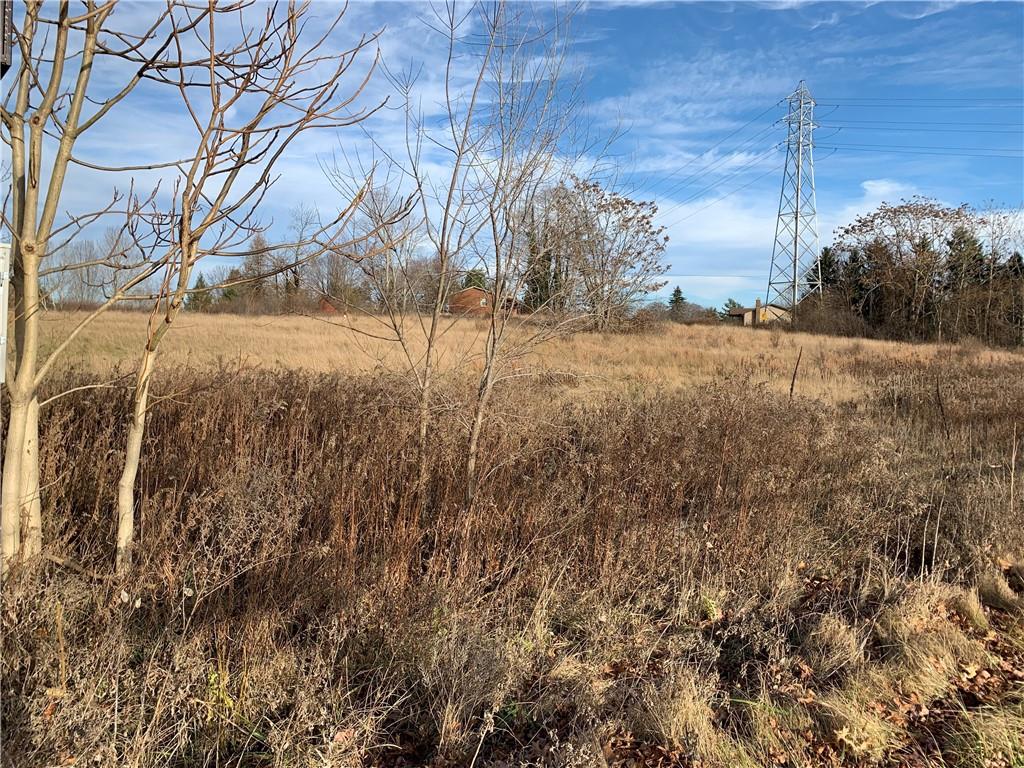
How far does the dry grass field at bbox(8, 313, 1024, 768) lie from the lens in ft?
7.05

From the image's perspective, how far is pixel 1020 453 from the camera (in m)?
6.21

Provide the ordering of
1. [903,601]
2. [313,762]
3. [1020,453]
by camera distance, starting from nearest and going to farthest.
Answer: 1. [313,762]
2. [903,601]
3. [1020,453]

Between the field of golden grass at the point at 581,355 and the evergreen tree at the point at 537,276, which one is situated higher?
the evergreen tree at the point at 537,276

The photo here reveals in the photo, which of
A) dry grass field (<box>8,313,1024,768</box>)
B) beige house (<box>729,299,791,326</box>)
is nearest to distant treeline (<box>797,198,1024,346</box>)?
beige house (<box>729,299,791,326</box>)

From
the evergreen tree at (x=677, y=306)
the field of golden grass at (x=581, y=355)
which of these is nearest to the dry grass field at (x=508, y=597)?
the field of golden grass at (x=581, y=355)

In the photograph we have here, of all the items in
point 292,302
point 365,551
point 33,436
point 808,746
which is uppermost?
point 292,302

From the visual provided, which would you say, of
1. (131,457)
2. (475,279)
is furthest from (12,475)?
(475,279)

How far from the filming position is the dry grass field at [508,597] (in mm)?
2148

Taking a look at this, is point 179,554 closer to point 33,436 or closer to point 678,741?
point 33,436

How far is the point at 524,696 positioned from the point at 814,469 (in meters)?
3.47

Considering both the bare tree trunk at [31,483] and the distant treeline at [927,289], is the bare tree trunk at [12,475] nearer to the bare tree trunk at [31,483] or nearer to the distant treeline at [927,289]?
the bare tree trunk at [31,483]

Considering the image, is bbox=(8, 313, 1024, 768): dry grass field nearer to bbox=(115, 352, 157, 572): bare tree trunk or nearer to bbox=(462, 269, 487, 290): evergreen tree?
bbox=(115, 352, 157, 572): bare tree trunk

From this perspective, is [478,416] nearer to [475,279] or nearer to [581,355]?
[475,279]

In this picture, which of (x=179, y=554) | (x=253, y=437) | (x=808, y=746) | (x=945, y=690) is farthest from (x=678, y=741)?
(x=253, y=437)
